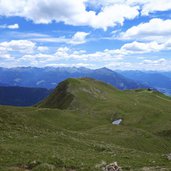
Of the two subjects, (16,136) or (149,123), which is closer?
(16,136)

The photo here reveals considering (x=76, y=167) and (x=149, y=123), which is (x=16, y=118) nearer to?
(x=76, y=167)

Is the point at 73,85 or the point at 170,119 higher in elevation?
the point at 73,85

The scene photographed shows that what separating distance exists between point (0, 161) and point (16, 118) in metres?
31.4

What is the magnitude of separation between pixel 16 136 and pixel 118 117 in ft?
284

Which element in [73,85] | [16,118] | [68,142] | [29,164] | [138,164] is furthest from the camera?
[73,85]

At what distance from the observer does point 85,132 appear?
81812mm

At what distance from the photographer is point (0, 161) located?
28.8 meters

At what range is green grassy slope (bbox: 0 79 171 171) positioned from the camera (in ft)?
106

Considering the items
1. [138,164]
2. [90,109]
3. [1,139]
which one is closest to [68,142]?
[1,139]

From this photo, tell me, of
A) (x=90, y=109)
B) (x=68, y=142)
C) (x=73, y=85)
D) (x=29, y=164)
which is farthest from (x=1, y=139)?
(x=73, y=85)

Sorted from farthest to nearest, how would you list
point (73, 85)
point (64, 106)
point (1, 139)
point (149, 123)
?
point (73, 85) → point (64, 106) → point (149, 123) → point (1, 139)

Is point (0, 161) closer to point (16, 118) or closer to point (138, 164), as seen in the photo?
point (138, 164)

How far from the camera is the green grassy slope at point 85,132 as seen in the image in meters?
32.3

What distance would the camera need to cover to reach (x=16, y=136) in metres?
46.3
